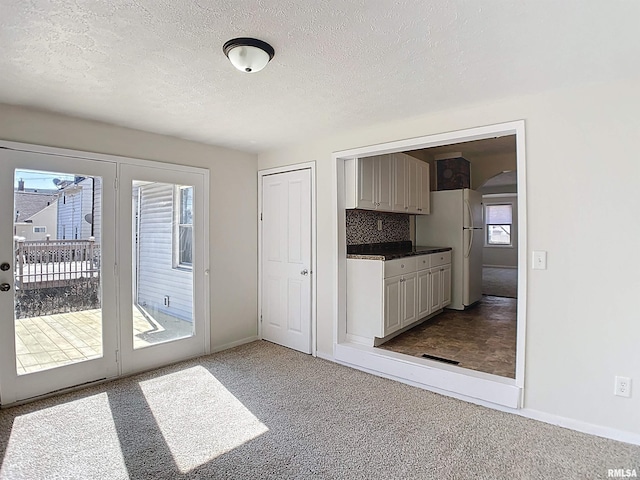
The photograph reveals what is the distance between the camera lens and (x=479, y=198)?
234 inches

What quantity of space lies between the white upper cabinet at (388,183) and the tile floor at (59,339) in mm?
2514

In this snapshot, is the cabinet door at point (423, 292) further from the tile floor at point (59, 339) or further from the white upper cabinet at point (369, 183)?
the tile floor at point (59, 339)

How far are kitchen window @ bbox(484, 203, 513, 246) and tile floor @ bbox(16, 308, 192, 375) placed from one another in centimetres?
1051

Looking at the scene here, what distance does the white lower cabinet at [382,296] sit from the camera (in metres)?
3.69

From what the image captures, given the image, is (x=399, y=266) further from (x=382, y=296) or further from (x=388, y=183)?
(x=388, y=183)

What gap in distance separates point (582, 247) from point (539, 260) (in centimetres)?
27

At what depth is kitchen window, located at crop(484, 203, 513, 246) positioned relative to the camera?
10859 mm

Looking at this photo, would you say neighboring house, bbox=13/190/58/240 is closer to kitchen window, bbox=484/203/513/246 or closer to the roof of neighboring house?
the roof of neighboring house

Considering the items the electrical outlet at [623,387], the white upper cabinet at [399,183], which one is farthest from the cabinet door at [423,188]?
the electrical outlet at [623,387]

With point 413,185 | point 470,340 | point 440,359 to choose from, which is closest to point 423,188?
point 413,185

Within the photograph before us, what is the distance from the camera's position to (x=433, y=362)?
322 centimetres

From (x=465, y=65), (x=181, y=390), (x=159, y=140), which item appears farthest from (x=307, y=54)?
(x=181, y=390)

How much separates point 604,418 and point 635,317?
697 millimetres

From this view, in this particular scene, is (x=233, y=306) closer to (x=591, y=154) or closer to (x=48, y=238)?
(x=48, y=238)
